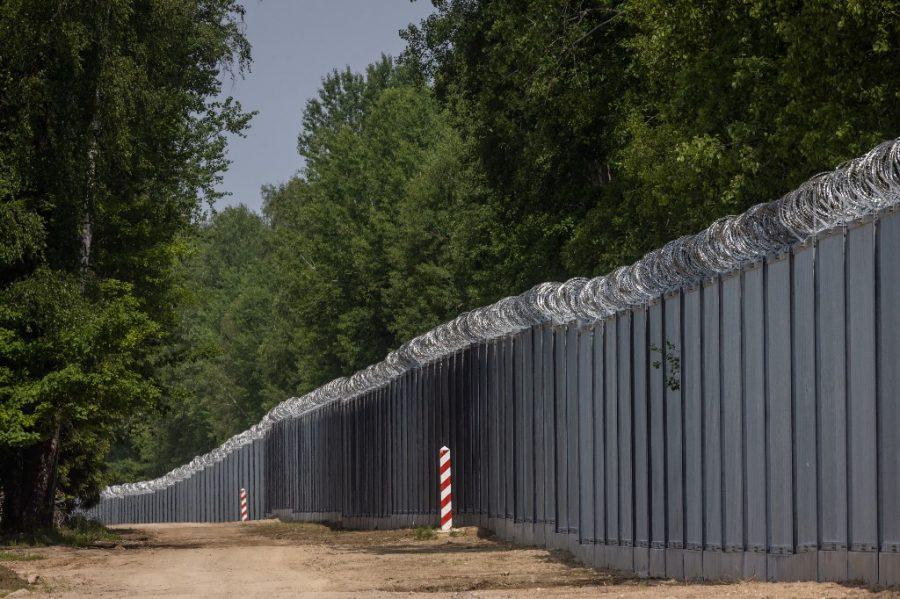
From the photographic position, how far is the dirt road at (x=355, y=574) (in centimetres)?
1233

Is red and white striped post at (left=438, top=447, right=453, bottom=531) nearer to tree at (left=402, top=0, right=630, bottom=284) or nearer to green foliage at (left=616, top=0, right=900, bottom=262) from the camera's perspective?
green foliage at (left=616, top=0, right=900, bottom=262)

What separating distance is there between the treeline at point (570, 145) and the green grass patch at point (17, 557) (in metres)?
10.9

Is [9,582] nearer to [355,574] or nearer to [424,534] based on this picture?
[355,574]

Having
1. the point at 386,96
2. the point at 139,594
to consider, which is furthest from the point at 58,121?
the point at 386,96

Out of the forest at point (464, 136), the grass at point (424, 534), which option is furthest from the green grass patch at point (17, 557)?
the grass at point (424, 534)

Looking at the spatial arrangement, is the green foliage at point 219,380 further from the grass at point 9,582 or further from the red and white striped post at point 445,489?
the grass at point 9,582

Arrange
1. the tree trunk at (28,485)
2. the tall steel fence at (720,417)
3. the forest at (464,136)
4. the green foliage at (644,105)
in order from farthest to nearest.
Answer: the tree trunk at (28,485), the forest at (464,136), the green foliage at (644,105), the tall steel fence at (720,417)

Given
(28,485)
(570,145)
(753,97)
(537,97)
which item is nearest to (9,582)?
(28,485)

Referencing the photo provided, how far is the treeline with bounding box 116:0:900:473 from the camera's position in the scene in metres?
21.0

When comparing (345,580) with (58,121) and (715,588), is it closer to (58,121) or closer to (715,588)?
(715,588)

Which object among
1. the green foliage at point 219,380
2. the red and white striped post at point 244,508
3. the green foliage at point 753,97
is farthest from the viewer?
the green foliage at point 219,380

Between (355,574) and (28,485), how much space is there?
12153mm

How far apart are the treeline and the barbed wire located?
446 cm

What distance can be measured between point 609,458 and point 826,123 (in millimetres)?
7259
